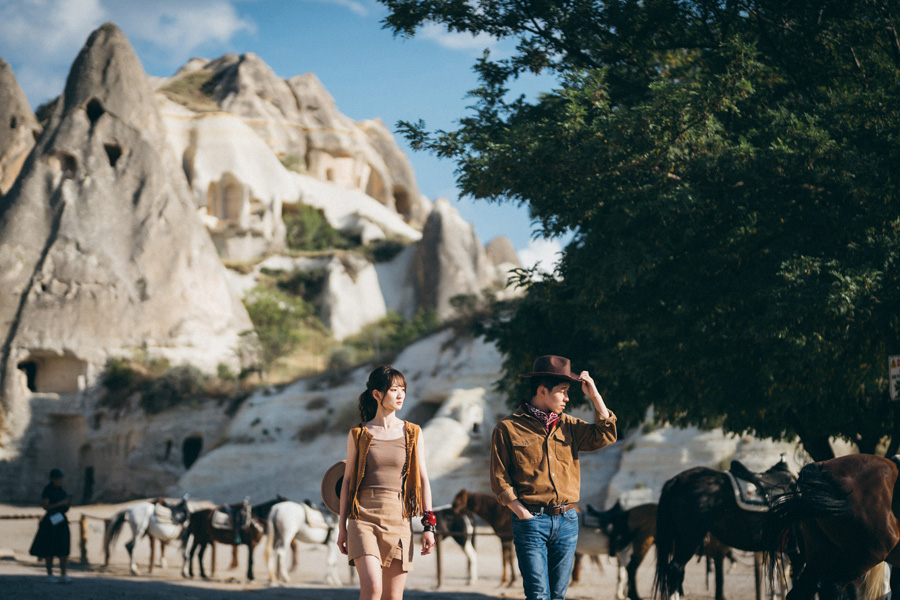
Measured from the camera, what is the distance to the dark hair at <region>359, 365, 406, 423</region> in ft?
16.1

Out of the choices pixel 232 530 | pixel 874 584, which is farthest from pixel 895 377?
pixel 232 530

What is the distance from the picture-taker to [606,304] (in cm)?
1011

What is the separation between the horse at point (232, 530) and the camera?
13727mm

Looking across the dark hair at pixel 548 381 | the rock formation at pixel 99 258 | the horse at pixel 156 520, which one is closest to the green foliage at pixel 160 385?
the rock formation at pixel 99 258

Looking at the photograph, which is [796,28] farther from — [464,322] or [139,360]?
[139,360]

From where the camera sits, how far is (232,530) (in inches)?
543

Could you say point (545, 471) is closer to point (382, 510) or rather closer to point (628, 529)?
point (382, 510)

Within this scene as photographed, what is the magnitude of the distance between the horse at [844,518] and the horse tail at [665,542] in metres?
2.48

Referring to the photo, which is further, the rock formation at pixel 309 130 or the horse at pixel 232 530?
the rock formation at pixel 309 130

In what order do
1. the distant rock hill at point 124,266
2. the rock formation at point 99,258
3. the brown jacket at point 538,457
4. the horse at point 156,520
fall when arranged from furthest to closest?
1. the rock formation at point 99,258
2. the distant rock hill at point 124,266
3. the horse at point 156,520
4. the brown jacket at point 538,457

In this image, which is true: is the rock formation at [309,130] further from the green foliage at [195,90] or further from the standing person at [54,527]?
the standing person at [54,527]

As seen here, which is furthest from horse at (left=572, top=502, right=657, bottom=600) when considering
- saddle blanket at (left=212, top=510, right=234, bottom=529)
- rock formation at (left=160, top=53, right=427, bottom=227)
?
rock formation at (left=160, top=53, right=427, bottom=227)

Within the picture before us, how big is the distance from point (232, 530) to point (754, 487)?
28.1 ft

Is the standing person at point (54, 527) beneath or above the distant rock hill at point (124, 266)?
beneath
